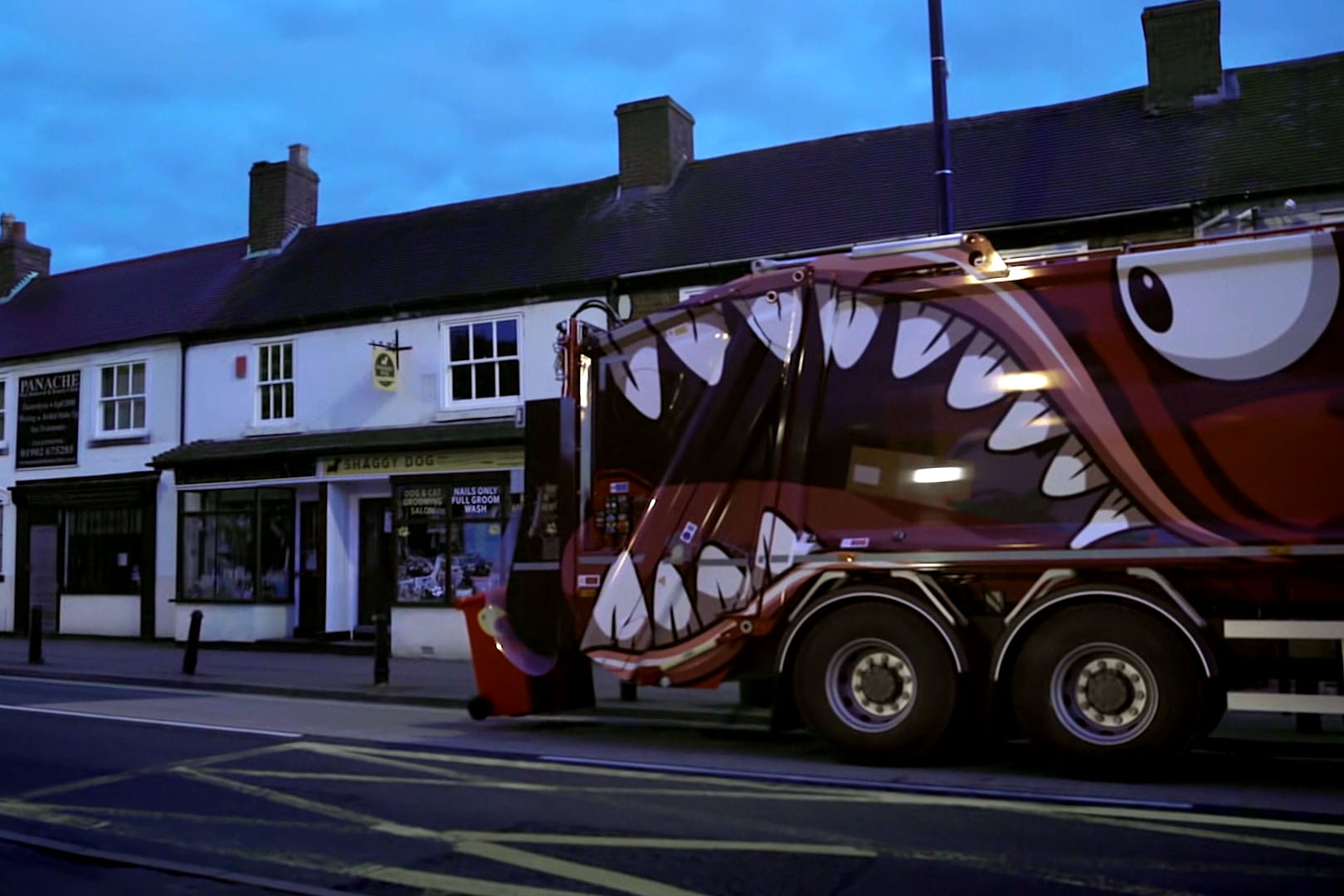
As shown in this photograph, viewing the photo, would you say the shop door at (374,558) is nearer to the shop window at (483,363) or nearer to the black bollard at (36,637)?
the shop window at (483,363)

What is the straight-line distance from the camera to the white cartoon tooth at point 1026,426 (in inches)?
325

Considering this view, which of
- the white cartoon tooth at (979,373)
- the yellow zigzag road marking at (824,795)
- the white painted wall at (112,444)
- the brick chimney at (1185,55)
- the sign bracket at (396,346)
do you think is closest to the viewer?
the yellow zigzag road marking at (824,795)

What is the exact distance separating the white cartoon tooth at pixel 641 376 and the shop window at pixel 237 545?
11.6 m

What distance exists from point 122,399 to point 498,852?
18792 mm

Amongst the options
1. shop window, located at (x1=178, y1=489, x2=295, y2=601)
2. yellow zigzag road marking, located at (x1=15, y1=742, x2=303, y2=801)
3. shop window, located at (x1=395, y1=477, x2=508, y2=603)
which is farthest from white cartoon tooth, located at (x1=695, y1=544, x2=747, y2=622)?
shop window, located at (x1=178, y1=489, x2=295, y2=601)

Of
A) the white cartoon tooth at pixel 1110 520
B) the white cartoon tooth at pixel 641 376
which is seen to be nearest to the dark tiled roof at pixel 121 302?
the white cartoon tooth at pixel 641 376

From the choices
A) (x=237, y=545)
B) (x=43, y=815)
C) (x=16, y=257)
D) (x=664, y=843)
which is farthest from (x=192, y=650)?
(x=16, y=257)

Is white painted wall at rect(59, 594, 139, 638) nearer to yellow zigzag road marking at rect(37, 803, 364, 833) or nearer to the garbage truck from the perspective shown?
the garbage truck

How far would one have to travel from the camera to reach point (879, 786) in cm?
777

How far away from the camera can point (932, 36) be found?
38.2 feet

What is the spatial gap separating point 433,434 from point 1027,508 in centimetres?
1133

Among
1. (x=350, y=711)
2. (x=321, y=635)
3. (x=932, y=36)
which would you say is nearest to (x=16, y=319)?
(x=321, y=635)

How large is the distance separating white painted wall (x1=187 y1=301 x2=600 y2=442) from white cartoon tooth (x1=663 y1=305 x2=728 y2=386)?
25.3 ft

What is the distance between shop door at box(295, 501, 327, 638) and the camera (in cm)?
1984
